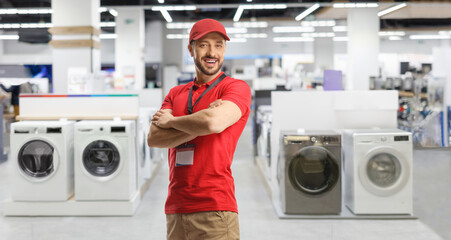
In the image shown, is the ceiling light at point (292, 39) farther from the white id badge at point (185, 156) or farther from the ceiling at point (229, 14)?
the white id badge at point (185, 156)

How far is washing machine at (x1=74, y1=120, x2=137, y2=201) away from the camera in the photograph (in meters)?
5.06

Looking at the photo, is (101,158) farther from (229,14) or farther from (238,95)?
(229,14)

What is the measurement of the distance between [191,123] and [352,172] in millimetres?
3514

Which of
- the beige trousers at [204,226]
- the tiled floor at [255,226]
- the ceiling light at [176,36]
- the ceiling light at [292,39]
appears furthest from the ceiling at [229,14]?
the beige trousers at [204,226]

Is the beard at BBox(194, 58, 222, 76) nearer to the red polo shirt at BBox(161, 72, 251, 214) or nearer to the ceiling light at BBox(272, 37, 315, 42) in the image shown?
the red polo shirt at BBox(161, 72, 251, 214)

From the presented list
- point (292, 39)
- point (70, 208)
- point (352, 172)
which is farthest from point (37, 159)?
point (292, 39)

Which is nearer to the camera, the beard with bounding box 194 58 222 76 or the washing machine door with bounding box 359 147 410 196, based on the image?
the beard with bounding box 194 58 222 76

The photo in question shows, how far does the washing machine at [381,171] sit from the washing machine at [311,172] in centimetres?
21

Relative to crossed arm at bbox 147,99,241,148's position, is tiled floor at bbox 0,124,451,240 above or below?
below

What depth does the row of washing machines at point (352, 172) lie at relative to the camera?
4863mm

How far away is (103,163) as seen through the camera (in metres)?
5.15

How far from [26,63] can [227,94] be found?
24066 millimetres

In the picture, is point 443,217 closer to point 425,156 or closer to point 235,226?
point 425,156

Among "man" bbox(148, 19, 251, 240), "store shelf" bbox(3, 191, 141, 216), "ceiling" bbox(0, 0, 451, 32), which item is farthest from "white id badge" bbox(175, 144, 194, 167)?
"ceiling" bbox(0, 0, 451, 32)
